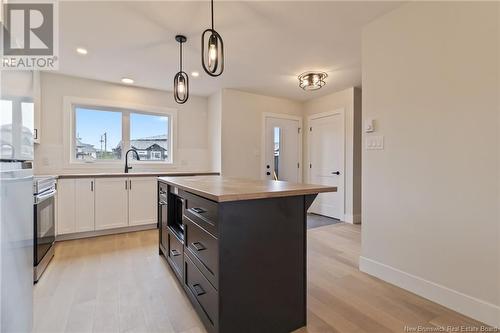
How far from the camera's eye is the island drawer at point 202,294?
52.7 inches

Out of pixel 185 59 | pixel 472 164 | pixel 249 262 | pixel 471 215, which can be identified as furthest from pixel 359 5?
pixel 249 262

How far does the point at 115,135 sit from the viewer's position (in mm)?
4109

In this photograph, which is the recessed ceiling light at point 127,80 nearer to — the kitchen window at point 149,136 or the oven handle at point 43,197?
the kitchen window at point 149,136

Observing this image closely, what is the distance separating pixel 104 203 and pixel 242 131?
99.1 inches

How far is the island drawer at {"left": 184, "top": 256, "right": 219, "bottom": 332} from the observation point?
1339 mm

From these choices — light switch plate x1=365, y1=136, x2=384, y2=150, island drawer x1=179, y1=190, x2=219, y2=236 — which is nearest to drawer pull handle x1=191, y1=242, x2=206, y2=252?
island drawer x1=179, y1=190, x2=219, y2=236

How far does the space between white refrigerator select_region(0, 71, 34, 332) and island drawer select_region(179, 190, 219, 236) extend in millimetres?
839

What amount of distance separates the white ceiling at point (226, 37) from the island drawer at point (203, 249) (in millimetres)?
1866

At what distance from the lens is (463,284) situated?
5.56 feet

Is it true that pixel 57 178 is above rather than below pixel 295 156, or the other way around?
below

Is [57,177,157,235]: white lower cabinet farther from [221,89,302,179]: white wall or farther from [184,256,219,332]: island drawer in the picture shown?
[184,256,219,332]: island drawer

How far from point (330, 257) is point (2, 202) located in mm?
2728

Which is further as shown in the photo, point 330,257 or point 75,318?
point 330,257

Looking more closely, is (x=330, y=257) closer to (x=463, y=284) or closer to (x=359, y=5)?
(x=463, y=284)
